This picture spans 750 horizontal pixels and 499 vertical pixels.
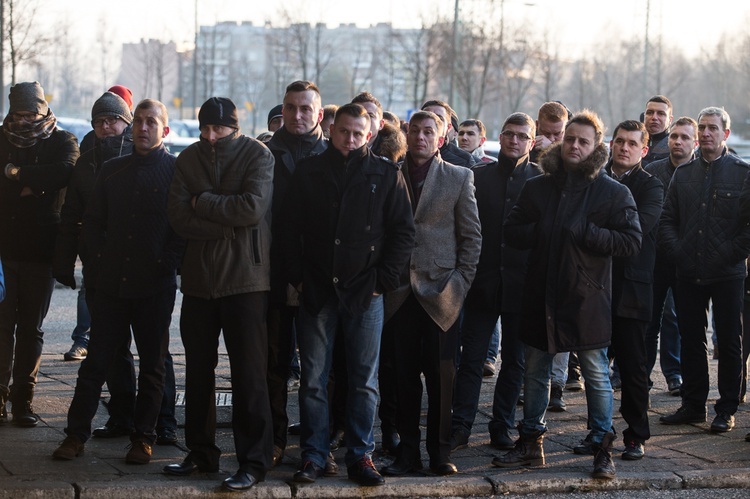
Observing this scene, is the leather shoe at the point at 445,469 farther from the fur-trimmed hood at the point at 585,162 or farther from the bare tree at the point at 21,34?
the bare tree at the point at 21,34

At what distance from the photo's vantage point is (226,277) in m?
6.11

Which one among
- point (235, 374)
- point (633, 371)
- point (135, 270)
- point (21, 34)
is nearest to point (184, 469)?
point (235, 374)

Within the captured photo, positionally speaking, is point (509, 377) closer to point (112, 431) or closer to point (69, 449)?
point (112, 431)

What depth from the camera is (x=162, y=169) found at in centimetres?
679

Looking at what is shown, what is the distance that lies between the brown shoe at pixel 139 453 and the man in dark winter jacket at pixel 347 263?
3.11 ft

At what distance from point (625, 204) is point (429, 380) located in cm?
158

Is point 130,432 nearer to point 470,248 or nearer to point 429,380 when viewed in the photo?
point 429,380

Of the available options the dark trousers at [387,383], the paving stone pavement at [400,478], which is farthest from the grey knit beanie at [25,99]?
the dark trousers at [387,383]

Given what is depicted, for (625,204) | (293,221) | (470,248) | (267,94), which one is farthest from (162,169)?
(267,94)

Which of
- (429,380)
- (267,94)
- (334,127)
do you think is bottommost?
(429,380)

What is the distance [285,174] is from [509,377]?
2.04m

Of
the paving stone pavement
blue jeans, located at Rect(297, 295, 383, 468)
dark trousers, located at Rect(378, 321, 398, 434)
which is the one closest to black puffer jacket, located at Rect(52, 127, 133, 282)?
the paving stone pavement

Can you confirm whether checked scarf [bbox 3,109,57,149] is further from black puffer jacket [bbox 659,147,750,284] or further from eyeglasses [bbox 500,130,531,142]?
black puffer jacket [bbox 659,147,750,284]

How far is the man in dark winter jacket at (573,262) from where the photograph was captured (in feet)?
21.4
